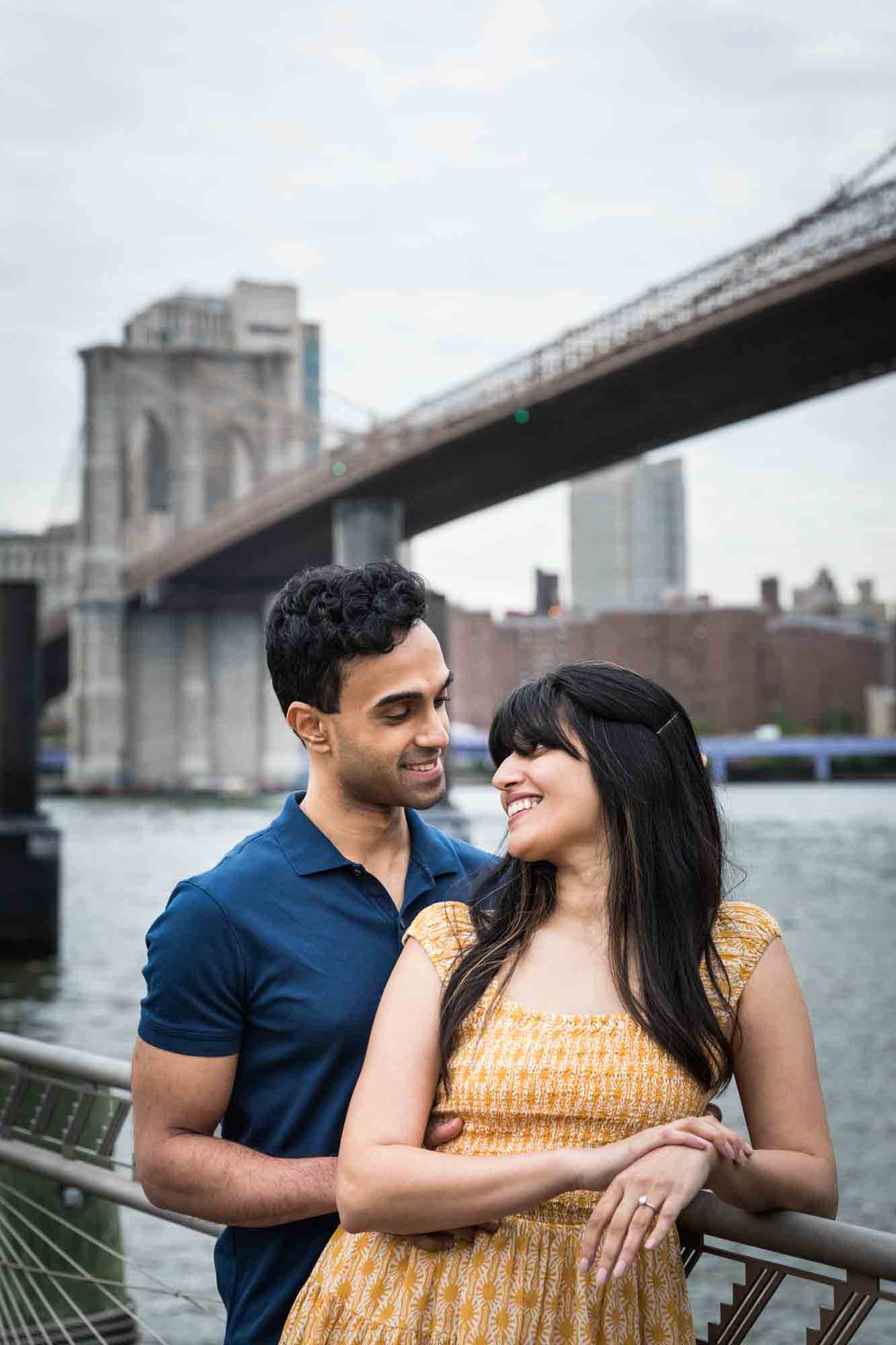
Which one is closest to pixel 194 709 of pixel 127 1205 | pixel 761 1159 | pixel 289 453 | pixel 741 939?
pixel 289 453

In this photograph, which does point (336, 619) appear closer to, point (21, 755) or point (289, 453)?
point (21, 755)

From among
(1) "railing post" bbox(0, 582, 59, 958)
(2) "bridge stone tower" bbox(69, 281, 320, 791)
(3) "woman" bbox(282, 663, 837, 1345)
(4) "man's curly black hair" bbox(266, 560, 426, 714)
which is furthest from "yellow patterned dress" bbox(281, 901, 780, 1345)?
(2) "bridge stone tower" bbox(69, 281, 320, 791)

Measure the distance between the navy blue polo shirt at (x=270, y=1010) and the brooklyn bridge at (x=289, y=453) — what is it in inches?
868

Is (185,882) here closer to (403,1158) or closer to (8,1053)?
(403,1158)

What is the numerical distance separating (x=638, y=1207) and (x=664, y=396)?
27.6 metres

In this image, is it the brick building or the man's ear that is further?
the brick building

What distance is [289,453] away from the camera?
62.6 meters

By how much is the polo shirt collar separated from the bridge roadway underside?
71.4 feet

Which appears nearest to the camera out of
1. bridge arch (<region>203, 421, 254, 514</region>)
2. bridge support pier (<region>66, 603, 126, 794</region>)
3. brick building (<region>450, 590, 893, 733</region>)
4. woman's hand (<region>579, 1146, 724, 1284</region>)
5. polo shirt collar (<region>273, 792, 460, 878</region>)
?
woman's hand (<region>579, 1146, 724, 1284</region>)

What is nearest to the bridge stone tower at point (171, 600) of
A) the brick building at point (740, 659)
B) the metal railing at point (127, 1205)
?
the brick building at point (740, 659)

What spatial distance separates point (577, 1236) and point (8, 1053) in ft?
4.40

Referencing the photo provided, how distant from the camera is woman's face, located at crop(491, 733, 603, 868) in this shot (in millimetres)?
1624

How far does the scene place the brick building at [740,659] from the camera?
322 feet

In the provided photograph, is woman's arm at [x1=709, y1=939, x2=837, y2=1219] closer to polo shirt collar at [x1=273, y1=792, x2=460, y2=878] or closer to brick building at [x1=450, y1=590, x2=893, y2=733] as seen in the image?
polo shirt collar at [x1=273, y1=792, x2=460, y2=878]
